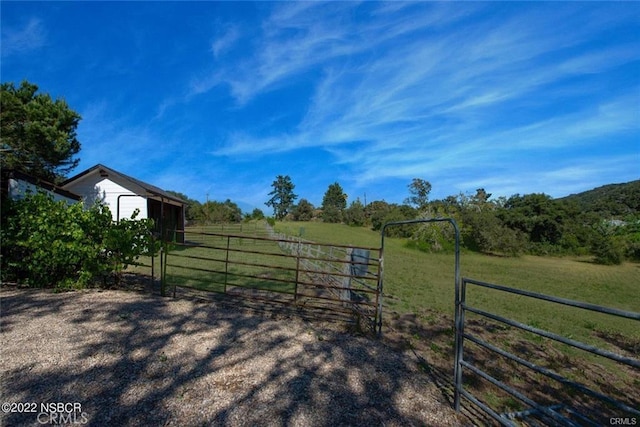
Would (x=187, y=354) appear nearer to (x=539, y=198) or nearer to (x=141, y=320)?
(x=141, y=320)

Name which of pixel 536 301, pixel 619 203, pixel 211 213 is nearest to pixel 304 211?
pixel 211 213

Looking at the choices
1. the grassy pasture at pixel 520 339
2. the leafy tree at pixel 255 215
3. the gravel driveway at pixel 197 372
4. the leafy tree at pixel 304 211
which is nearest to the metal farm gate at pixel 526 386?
the grassy pasture at pixel 520 339

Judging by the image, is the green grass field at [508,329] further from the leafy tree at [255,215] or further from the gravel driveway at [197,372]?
the leafy tree at [255,215]

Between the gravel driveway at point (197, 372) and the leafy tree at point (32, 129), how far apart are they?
11729 mm

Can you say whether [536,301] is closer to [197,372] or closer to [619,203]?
[197,372]

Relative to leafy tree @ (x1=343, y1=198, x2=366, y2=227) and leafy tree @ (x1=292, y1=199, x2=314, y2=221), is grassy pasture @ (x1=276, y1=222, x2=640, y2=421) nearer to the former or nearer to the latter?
leafy tree @ (x1=343, y1=198, x2=366, y2=227)

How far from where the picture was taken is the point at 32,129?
13.4 metres

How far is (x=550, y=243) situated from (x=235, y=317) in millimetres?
38475

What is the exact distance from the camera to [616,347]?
633 cm

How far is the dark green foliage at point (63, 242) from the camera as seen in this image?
6.45 m

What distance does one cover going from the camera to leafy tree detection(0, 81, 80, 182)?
1345 cm

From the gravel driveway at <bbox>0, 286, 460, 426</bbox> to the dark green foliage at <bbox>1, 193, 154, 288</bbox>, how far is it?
121cm

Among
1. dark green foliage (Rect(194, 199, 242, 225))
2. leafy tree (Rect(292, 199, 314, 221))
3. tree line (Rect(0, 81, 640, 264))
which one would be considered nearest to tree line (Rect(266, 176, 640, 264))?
tree line (Rect(0, 81, 640, 264))

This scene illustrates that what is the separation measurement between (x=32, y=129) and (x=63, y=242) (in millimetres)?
10785
